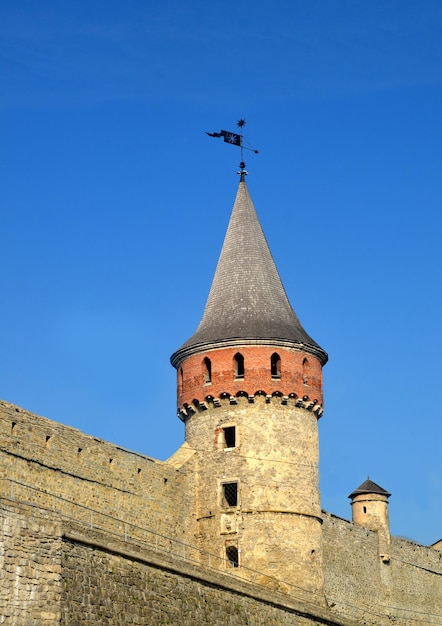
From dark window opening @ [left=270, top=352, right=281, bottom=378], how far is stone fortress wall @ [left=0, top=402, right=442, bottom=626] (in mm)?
3513

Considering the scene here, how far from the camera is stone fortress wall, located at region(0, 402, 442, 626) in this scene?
82.6 feet

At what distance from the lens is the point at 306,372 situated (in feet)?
129

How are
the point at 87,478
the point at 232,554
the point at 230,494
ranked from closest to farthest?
the point at 87,478 < the point at 232,554 < the point at 230,494

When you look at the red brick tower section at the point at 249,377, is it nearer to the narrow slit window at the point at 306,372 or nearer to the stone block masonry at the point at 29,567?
the narrow slit window at the point at 306,372

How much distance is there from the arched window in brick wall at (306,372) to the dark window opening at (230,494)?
4.00 m

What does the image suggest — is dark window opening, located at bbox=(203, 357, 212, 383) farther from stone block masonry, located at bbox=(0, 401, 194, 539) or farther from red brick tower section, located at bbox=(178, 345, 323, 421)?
stone block masonry, located at bbox=(0, 401, 194, 539)

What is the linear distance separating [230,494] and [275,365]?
13.6 feet

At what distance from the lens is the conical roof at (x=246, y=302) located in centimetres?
3891

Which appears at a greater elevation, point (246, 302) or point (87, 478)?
point (246, 302)

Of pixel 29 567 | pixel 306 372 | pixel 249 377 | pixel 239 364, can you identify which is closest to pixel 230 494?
pixel 249 377

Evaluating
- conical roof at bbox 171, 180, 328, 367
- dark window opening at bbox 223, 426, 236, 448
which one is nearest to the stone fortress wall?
dark window opening at bbox 223, 426, 236, 448

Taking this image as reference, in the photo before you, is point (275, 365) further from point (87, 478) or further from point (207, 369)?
point (87, 478)

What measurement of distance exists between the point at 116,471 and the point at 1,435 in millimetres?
4782

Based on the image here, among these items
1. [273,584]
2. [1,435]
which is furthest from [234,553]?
[1,435]
